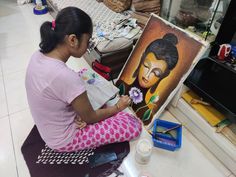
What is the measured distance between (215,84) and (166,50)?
38cm

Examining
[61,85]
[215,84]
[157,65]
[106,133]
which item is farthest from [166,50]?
[61,85]

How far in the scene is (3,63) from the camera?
1.98 meters

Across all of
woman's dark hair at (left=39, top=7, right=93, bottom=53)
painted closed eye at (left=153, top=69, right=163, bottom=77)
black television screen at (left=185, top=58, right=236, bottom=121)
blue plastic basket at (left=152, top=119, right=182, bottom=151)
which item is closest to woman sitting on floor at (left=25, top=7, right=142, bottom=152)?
woman's dark hair at (left=39, top=7, right=93, bottom=53)

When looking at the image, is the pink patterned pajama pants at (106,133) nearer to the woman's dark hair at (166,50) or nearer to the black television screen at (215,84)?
the woman's dark hair at (166,50)

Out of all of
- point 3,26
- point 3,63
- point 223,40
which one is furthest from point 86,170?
point 3,26

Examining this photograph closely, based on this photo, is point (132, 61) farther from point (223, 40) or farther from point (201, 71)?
point (223, 40)

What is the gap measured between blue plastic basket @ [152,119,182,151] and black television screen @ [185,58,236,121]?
0.87 feet

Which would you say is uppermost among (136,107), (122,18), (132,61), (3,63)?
(122,18)

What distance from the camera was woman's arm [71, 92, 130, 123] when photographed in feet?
3.05

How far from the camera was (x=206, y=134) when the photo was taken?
1.25 meters

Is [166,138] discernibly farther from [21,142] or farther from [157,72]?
[21,142]

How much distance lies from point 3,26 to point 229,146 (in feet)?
8.94

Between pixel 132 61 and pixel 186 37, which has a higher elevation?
pixel 186 37

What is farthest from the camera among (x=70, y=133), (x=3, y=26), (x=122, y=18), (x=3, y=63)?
(x=3, y=26)
